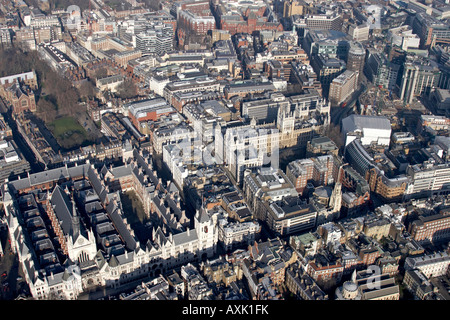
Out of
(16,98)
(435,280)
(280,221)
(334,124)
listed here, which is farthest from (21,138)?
(435,280)

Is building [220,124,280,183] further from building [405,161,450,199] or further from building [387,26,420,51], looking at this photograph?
building [387,26,420,51]

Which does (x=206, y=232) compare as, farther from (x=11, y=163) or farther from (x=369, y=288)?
(x=11, y=163)

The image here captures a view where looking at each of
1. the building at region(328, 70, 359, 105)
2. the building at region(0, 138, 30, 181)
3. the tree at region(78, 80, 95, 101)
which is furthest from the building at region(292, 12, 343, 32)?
the building at region(0, 138, 30, 181)

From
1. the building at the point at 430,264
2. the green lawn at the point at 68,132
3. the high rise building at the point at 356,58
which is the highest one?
the high rise building at the point at 356,58

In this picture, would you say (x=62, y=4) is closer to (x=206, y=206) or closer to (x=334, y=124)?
(x=334, y=124)

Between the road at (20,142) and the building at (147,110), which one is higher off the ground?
the building at (147,110)

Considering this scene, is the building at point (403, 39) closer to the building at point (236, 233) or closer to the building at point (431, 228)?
the building at point (431, 228)

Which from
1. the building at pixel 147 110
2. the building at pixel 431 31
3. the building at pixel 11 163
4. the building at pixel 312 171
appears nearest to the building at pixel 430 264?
the building at pixel 312 171

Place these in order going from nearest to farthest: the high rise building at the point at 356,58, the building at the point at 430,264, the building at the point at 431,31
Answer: the building at the point at 430,264, the high rise building at the point at 356,58, the building at the point at 431,31

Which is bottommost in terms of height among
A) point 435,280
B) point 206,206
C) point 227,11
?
point 435,280
